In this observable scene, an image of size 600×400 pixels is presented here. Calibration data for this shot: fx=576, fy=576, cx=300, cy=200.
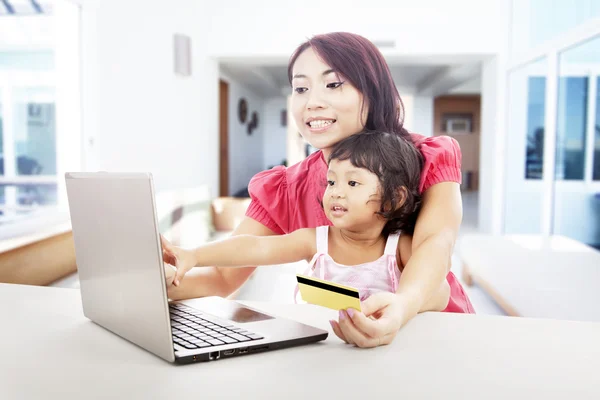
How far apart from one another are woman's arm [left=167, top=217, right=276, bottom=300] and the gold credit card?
429mm

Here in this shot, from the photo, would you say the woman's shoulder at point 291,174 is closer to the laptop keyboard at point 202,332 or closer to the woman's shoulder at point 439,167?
the woman's shoulder at point 439,167

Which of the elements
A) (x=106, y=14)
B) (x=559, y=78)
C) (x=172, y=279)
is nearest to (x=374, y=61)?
(x=172, y=279)

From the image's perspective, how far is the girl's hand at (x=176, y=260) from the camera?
0.99m

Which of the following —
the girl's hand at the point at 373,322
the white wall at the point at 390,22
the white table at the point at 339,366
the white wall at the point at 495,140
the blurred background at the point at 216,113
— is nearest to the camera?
the white table at the point at 339,366

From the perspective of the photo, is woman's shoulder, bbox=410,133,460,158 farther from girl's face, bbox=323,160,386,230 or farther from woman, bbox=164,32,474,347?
girl's face, bbox=323,160,386,230

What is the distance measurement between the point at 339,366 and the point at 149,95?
4834 mm

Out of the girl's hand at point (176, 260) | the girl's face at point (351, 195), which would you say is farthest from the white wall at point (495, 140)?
the girl's hand at point (176, 260)

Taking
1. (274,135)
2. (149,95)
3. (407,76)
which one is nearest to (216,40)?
(149,95)

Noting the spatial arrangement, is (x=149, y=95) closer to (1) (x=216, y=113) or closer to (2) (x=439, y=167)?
(1) (x=216, y=113)

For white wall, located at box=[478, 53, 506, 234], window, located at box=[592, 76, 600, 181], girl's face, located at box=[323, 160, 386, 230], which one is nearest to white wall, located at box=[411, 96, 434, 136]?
white wall, located at box=[478, 53, 506, 234]

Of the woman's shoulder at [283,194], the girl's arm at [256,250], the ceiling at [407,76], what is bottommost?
the girl's arm at [256,250]

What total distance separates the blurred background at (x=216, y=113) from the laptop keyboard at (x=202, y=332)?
1.32 meters

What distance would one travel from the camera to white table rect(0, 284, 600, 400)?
0.67 m

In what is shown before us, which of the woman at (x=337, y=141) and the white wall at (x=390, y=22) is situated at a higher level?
the white wall at (x=390, y=22)
